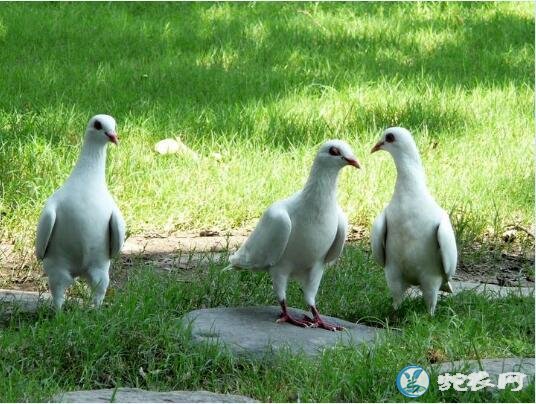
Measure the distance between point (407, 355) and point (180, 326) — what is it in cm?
100

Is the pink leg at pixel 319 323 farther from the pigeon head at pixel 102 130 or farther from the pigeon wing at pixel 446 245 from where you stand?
the pigeon head at pixel 102 130

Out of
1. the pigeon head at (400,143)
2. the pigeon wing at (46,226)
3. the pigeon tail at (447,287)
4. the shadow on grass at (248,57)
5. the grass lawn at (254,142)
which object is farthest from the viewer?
the shadow on grass at (248,57)

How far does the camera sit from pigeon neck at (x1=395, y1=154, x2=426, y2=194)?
546cm

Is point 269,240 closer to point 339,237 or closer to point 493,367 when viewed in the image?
point 339,237

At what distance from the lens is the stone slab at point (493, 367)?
4488 millimetres

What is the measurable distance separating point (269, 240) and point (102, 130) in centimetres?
102

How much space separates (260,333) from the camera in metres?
5.05

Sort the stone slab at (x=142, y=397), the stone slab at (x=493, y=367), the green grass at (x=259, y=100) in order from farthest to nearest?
1. the green grass at (x=259, y=100)
2. the stone slab at (x=493, y=367)
3. the stone slab at (x=142, y=397)

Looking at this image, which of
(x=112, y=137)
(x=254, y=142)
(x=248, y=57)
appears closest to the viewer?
(x=112, y=137)

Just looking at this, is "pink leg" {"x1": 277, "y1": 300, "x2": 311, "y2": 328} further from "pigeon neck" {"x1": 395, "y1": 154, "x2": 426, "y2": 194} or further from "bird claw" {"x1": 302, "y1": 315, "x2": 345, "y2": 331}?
"pigeon neck" {"x1": 395, "y1": 154, "x2": 426, "y2": 194}

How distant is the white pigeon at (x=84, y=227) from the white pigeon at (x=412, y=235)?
131cm

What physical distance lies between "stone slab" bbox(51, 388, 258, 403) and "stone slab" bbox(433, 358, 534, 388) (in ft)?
2.62

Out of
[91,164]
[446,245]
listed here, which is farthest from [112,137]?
[446,245]

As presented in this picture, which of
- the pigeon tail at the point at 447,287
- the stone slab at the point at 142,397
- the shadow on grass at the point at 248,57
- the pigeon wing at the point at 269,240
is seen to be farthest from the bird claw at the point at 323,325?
the shadow on grass at the point at 248,57
